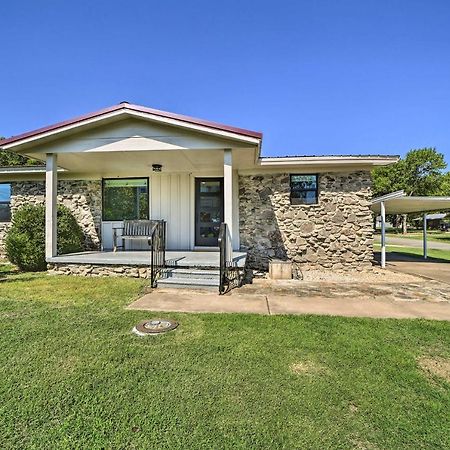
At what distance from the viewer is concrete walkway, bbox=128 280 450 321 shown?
4.07m

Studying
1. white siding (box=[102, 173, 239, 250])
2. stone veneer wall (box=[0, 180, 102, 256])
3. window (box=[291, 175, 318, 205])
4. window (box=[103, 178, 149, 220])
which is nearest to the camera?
window (box=[291, 175, 318, 205])

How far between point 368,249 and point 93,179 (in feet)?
30.0

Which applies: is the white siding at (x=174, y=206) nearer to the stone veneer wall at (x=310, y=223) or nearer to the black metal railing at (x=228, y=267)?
the stone veneer wall at (x=310, y=223)

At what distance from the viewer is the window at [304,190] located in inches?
332

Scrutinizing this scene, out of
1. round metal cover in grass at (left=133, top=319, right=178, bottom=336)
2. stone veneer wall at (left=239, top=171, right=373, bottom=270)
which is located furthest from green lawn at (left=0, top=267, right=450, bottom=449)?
stone veneer wall at (left=239, top=171, right=373, bottom=270)

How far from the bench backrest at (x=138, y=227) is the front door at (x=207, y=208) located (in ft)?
4.74

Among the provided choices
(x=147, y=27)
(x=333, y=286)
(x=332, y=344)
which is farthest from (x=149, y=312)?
(x=147, y=27)

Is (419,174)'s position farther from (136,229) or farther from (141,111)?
(141,111)

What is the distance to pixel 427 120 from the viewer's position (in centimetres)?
1509

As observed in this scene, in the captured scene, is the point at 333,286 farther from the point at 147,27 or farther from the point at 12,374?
the point at 147,27

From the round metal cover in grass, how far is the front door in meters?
5.50

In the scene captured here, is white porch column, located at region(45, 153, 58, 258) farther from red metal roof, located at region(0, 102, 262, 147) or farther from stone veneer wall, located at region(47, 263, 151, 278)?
red metal roof, located at region(0, 102, 262, 147)

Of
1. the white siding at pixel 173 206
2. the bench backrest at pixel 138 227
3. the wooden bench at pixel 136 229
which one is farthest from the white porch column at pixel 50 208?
the white siding at pixel 173 206

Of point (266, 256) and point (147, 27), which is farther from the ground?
point (147, 27)
